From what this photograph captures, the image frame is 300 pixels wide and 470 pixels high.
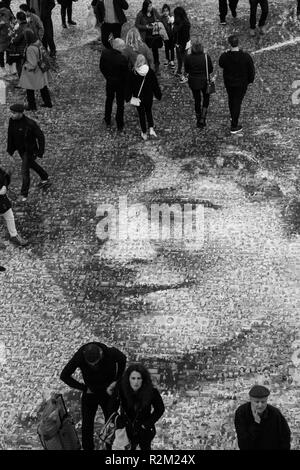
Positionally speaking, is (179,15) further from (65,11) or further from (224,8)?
(65,11)

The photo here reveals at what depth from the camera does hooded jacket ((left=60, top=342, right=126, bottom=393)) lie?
5590mm

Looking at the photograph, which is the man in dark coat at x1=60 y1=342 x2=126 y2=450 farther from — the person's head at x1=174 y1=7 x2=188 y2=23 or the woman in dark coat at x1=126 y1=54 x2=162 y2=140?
the person's head at x1=174 y1=7 x2=188 y2=23

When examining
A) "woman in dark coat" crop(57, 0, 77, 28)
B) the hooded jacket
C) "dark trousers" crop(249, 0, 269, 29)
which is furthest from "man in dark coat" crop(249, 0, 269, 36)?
the hooded jacket

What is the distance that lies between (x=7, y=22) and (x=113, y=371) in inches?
315

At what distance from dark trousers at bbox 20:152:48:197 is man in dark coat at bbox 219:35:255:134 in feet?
9.89

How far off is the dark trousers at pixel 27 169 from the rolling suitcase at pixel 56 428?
13.9ft

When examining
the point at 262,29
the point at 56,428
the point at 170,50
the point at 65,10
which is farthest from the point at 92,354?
the point at 65,10

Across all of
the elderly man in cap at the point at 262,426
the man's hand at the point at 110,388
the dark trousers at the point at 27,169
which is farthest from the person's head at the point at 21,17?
the elderly man in cap at the point at 262,426

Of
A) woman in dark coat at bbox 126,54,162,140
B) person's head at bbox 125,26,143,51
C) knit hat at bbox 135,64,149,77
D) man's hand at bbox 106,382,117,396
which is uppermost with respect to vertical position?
person's head at bbox 125,26,143,51

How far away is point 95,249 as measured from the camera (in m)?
8.32

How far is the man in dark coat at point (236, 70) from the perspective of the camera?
9.57 m
